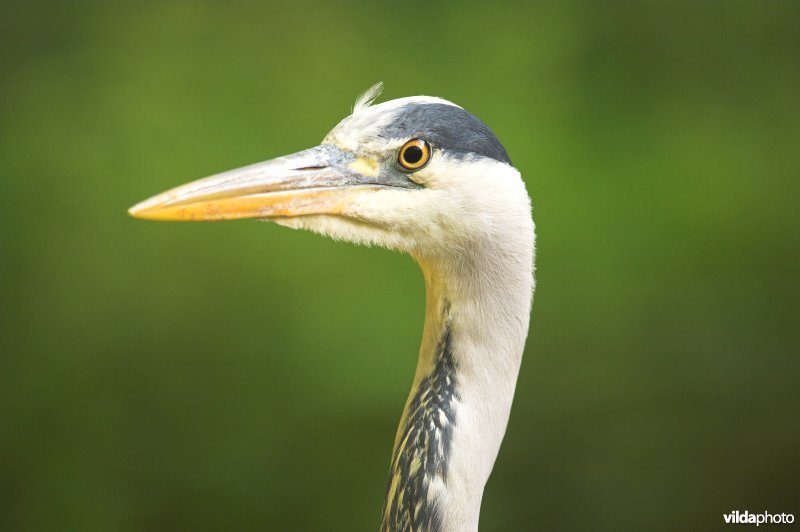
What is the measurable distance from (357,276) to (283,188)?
4.47 ft

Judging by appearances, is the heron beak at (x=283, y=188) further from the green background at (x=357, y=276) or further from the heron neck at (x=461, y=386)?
the green background at (x=357, y=276)

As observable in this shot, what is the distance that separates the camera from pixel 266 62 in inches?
103

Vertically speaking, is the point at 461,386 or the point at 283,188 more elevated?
the point at 283,188

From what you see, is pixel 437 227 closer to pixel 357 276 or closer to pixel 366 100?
pixel 366 100

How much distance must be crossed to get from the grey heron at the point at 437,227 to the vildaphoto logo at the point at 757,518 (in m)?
1.46

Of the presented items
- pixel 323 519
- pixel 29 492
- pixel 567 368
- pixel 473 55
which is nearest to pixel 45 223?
pixel 29 492

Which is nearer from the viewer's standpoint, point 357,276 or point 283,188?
point 283,188

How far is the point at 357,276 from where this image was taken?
2447 millimetres

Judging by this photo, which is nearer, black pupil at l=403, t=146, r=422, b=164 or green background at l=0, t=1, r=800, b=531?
black pupil at l=403, t=146, r=422, b=164

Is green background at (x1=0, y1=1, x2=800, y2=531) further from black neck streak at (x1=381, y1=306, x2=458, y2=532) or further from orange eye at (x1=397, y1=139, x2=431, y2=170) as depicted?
orange eye at (x1=397, y1=139, x2=431, y2=170)

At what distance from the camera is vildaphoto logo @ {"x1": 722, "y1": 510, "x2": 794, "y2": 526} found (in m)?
2.30

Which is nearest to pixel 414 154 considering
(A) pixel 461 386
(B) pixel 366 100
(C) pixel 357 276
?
(B) pixel 366 100

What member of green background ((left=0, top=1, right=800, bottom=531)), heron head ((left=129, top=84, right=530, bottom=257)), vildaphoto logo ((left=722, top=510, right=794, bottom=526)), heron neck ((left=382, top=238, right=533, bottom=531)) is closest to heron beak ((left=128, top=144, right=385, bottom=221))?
heron head ((left=129, top=84, right=530, bottom=257))

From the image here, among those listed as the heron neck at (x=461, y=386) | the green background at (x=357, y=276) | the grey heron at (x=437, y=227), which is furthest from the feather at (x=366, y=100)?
→ the green background at (x=357, y=276)
